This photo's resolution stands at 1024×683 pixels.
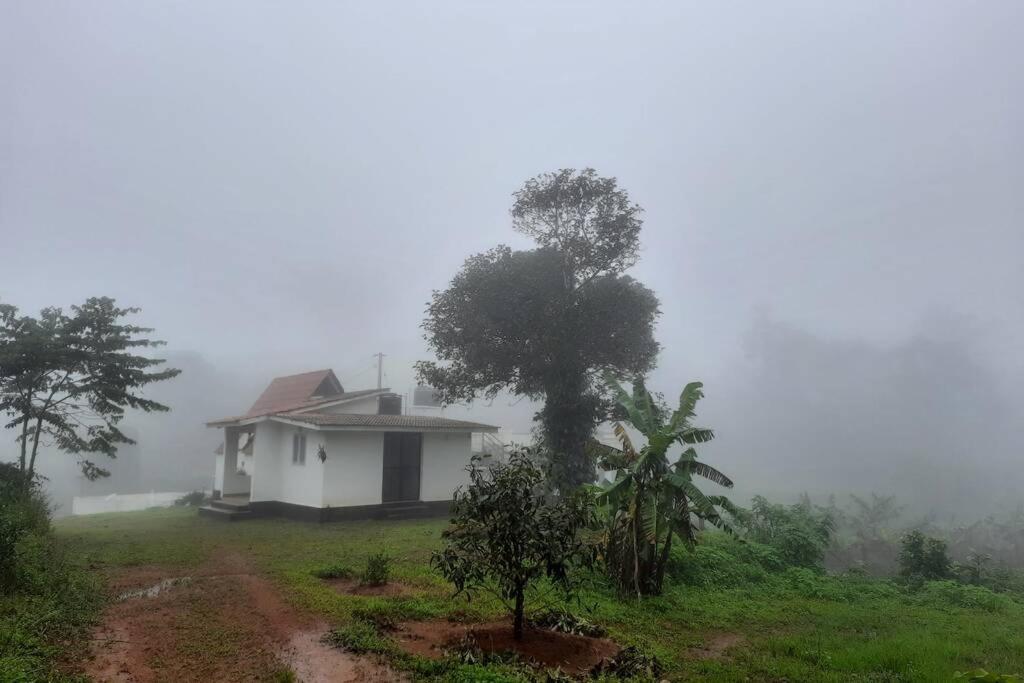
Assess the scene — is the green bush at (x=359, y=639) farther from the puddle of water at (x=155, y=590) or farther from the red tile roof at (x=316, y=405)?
the red tile roof at (x=316, y=405)

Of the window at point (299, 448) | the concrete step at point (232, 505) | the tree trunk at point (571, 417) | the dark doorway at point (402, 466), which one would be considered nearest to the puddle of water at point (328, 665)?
the window at point (299, 448)

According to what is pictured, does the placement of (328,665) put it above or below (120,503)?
above

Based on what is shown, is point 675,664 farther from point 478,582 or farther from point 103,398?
point 103,398

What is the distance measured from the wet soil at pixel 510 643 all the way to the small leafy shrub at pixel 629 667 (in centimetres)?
15

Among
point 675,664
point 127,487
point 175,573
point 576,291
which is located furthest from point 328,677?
point 127,487

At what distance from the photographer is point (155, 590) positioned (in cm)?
971

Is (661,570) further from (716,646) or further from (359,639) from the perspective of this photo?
(359,639)

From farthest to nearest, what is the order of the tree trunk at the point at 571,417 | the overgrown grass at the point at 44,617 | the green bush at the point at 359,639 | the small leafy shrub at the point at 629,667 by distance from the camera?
the tree trunk at the point at 571,417
the green bush at the point at 359,639
the small leafy shrub at the point at 629,667
the overgrown grass at the point at 44,617

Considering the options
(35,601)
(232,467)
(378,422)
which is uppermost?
(378,422)

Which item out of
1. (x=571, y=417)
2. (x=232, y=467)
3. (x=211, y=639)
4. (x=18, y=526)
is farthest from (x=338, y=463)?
(x=211, y=639)

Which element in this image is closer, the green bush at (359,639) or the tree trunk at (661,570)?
the green bush at (359,639)

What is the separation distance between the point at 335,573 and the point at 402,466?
10.1 meters

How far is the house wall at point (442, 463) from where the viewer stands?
69.7 feet

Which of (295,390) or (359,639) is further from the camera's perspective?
(295,390)
